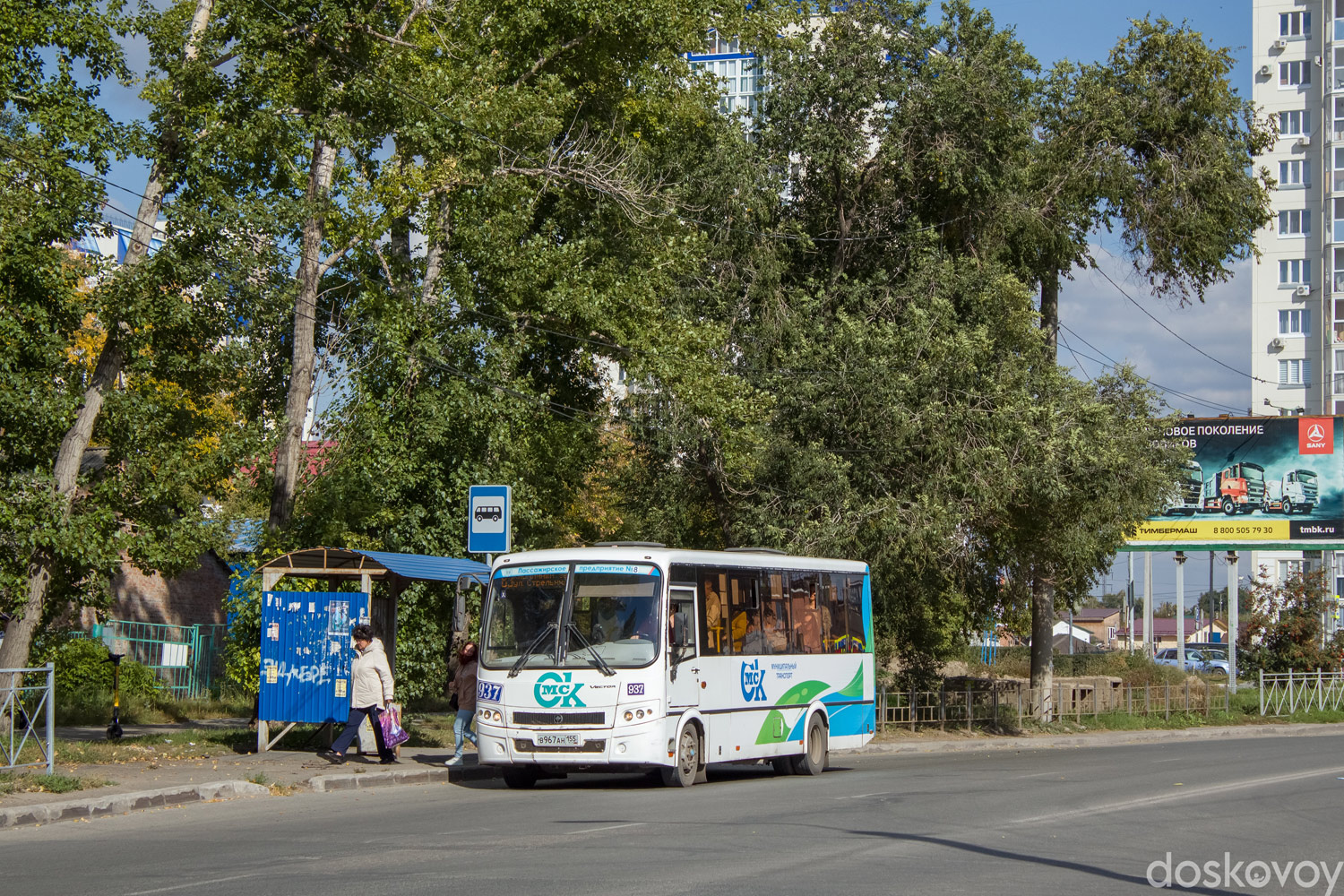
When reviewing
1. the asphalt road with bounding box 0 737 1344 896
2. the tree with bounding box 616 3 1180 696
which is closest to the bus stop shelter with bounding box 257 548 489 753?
the asphalt road with bounding box 0 737 1344 896

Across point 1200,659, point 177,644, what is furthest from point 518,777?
point 1200,659

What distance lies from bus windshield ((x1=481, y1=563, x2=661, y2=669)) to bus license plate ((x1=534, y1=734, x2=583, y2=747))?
0.82 m

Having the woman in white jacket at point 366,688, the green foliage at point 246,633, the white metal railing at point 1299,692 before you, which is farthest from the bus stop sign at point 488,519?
the white metal railing at point 1299,692

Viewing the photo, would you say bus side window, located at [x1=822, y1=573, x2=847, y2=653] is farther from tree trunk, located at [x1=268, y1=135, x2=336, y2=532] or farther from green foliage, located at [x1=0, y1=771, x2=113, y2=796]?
green foliage, located at [x1=0, y1=771, x2=113, y2=796]

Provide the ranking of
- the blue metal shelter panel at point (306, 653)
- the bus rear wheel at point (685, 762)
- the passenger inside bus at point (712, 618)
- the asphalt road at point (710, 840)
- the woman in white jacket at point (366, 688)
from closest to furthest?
the asphalt road at point (710, 840), the bus rear wheel at point (685, 762), the woman in white jacket at point (366, 688), the passenger inside bus at point (712, 618), the blue metal shelter panel at point (306, 653)

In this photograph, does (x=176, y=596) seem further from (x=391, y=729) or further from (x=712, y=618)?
(x=712, y=618)

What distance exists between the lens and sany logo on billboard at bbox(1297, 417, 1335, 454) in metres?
44.0

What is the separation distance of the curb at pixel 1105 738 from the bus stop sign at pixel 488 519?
9.46 meters

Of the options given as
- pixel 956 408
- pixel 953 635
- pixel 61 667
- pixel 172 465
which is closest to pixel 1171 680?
pixel 953 635

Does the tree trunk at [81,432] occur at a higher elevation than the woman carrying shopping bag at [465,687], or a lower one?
higher

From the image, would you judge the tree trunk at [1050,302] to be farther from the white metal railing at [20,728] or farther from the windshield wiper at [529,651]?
the white metal railing at [20,728]

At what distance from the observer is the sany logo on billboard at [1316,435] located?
44.0 metres

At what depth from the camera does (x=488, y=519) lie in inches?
725

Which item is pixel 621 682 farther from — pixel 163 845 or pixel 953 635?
pixel 953 635
